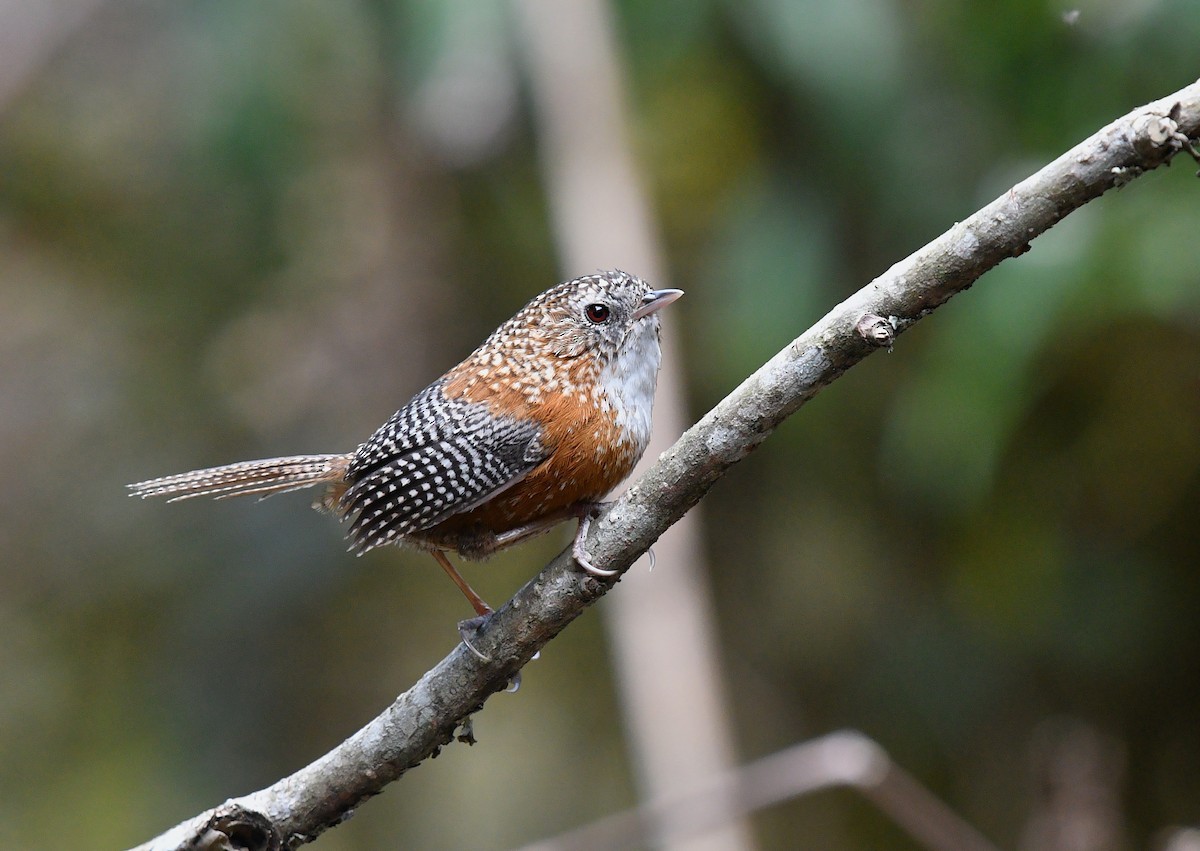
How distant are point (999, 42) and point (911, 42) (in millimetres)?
451

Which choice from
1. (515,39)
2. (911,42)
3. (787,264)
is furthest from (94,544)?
(911,42)

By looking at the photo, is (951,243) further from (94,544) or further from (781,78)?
(94,544)

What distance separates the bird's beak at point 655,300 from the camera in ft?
10.4

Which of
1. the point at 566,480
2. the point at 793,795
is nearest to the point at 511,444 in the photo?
the point at 566,480

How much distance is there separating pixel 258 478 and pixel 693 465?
5.67 feet

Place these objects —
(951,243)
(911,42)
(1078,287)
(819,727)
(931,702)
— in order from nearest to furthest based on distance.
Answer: (951,243), (1078,287), (911,42), (931,702), (819,727)

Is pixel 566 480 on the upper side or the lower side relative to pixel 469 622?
upper

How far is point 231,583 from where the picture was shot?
591 cm

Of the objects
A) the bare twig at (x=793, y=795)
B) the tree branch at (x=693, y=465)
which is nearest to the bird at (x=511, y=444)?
the tree branch at (x=693, y=465)

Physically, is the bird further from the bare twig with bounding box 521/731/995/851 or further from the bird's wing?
the bare twig with bounding box 521/731/995/851

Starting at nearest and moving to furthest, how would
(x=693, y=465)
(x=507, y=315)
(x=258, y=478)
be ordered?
(x=693, y=465), (x=258, y=478), (x=507, y=315)

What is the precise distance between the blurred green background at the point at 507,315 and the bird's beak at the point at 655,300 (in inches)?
48.3

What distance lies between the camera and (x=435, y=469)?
294cm

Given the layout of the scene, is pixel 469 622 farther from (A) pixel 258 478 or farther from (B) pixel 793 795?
(B) pixel 793 795
